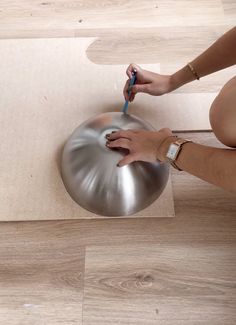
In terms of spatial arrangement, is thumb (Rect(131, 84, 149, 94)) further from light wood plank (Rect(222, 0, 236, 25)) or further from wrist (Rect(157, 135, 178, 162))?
light wood plank (Rect(222, 0, 236, 25))

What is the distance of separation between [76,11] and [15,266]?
87cm

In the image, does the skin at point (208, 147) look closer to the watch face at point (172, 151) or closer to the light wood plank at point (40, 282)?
the watch face at point (172, 151)

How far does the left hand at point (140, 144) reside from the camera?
25.7 inches

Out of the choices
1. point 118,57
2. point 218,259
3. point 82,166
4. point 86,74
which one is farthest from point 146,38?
point 218,259

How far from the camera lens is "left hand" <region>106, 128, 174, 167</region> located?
0.65 m

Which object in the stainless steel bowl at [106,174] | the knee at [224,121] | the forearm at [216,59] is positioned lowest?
the stainless steel bowl at [106,174]

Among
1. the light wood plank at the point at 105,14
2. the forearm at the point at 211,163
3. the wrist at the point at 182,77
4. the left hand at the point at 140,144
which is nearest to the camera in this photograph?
the forearm at the point at 211,163

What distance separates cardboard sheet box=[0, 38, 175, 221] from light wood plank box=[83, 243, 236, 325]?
103 millimetres

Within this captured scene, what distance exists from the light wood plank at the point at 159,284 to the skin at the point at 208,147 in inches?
9.1

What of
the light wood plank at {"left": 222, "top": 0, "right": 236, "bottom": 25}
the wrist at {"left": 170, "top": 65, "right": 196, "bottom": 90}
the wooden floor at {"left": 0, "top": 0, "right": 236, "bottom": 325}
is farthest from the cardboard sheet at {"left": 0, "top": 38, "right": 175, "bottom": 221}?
the light wood plank at {"left": 222, "top": 0, "right": 236, "bottom": 25}

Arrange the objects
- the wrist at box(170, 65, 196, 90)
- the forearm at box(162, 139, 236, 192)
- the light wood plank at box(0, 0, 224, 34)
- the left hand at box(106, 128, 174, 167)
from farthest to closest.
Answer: the light wood plank at box(0, 0, 224, 34)
the wrist at box(170, 65, 196, 90)
the left hand at box(106, 128, 174, 167)
the forearm at box(162, 139, 236, 192)

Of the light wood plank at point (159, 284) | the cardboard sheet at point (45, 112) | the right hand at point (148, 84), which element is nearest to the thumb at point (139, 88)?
the right hand at point (148, 84)

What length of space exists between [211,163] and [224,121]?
→ 12 centimetres

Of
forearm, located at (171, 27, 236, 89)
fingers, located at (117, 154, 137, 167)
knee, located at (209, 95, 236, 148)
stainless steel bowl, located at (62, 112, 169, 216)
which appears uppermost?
forearm, located at (171, 27, 236, 89)
